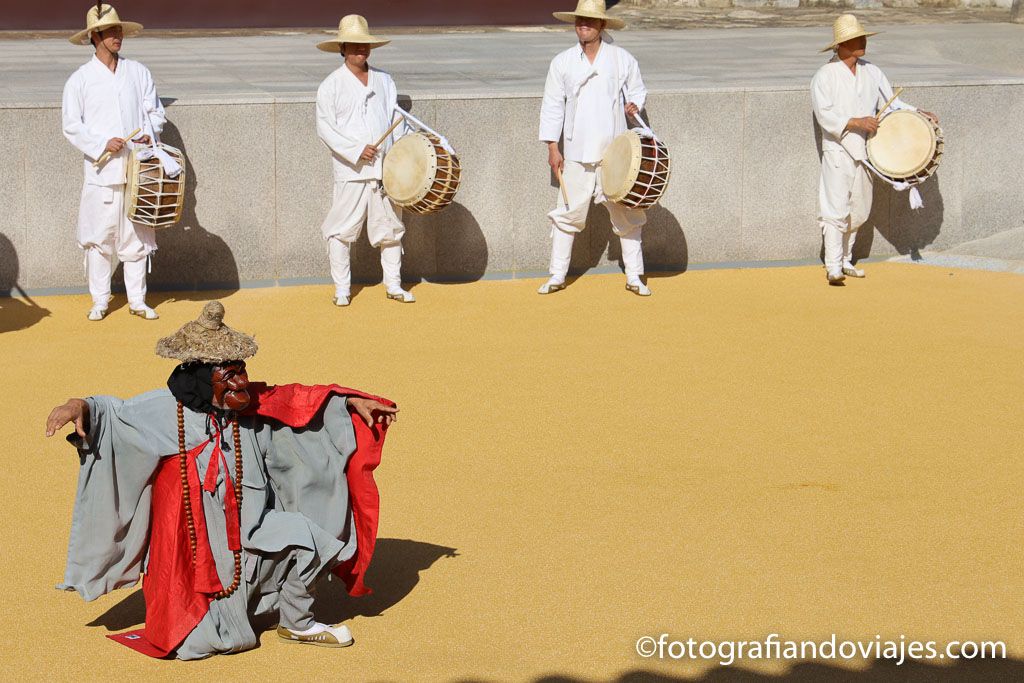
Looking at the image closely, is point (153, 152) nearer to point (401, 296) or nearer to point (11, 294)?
point (11, 294)

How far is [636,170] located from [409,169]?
1.59 meters

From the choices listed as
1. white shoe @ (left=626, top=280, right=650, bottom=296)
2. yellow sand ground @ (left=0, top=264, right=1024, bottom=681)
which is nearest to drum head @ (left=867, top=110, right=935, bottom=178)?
yellow sand ground @ (left=0, top=264, right=1024, bottom=681)

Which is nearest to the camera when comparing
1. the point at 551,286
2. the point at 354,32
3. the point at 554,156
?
the point at 354,32

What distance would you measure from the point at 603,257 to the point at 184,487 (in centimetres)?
766

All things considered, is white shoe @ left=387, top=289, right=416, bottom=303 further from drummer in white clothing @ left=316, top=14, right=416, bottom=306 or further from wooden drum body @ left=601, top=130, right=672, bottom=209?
wooden drum body @ left=601, top=130, right=672, bottom=209

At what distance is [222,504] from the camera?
5.69 metres

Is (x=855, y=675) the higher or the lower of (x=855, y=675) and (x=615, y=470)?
the higher

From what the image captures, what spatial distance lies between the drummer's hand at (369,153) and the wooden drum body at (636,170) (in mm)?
1691

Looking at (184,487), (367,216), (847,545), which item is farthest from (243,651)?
(367,216)

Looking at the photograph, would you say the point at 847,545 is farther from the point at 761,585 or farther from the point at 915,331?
the point at 915,331

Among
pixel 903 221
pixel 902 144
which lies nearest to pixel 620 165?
pixel 902 144

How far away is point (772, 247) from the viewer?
13.3 meters

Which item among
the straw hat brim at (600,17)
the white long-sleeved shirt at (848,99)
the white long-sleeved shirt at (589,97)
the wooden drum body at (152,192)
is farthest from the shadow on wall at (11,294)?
the white long-sleeved shirt at (848,99)

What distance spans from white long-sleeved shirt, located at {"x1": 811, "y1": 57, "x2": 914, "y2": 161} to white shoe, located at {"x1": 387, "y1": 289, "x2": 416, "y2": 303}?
11.3ft
